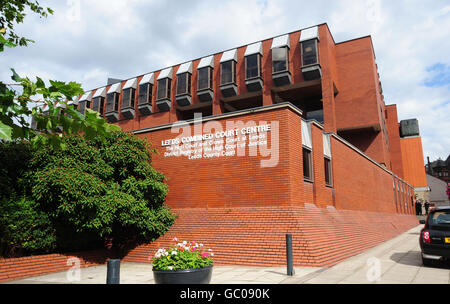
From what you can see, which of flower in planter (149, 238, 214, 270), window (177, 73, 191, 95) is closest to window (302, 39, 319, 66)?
window (177, 73, 191, 95)

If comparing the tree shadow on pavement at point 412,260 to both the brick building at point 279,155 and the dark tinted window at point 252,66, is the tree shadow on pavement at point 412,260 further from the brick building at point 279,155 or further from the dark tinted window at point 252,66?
the dark tinted window at point 252,66

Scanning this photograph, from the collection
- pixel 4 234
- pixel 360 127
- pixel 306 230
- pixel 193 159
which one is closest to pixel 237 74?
pixel 360 127

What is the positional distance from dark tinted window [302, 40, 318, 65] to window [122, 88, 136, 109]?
19.6 metres

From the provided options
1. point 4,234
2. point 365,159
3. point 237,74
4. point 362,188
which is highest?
point 237,74

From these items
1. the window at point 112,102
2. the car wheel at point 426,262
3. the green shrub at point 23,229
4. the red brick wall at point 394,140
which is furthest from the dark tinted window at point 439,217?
the red brick wall at point 394,140

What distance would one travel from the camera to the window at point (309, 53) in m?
26.8

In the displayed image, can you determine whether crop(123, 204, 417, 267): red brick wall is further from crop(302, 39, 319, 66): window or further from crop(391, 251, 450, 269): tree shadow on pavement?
crop(302, 39, 319, 66): window

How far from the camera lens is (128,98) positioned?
36344 millimetres

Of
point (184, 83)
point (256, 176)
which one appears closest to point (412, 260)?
point (256, 176)

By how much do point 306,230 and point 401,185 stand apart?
106 ft

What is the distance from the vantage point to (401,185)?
3762 cm

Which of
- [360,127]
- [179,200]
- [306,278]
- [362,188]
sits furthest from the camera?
[360,127]

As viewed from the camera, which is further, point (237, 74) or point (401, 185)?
point (401, 185)
